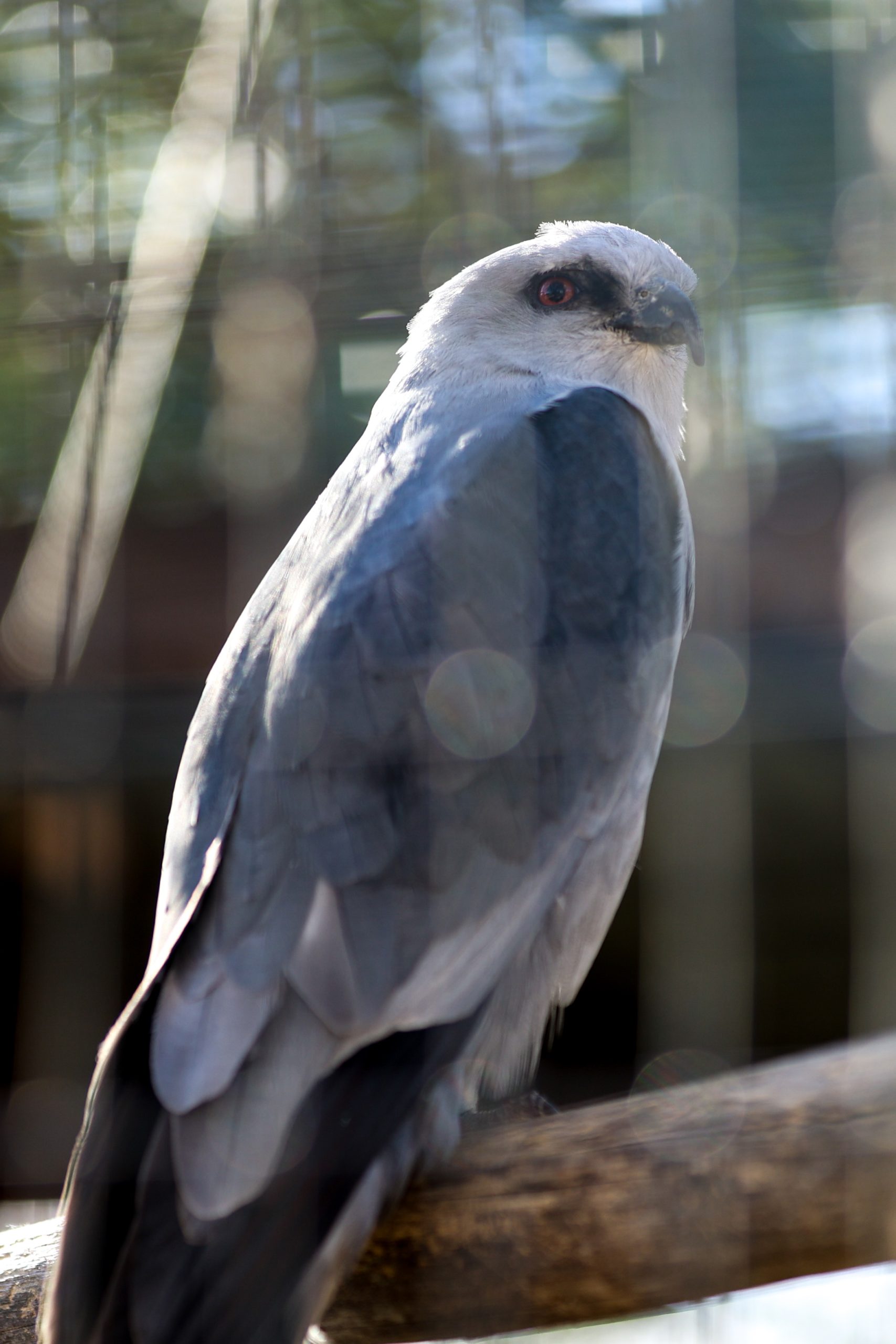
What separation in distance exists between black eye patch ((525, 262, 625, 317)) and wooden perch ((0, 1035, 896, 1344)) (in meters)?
1.07

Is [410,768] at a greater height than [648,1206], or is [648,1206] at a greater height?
[410,768]

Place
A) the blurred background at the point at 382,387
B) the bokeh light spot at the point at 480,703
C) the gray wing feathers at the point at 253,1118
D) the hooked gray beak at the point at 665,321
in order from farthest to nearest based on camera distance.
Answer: the hooked gray beak at the point at 665,321 < the blurred background at the point at 382,387 < the bokeh light spot at the point at 480,703 < the gray wing feathers at the point at 253,1118

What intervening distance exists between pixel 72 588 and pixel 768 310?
99 centimetres

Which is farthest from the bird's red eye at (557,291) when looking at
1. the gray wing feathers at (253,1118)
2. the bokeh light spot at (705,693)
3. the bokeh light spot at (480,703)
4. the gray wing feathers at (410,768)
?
the gray wing feathers at (253,1118)

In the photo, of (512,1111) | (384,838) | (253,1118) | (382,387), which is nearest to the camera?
(253,1118)

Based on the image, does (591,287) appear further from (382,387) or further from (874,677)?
(874,677)

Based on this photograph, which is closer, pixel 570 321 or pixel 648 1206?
pixel 648 1206

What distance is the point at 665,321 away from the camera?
1650 mm

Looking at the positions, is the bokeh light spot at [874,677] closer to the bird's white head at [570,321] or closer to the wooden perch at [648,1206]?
the bird's white head at [570,321]

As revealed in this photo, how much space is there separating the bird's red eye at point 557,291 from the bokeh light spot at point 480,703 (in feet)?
2.15

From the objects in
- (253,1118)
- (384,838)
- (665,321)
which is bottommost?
(253,1118)

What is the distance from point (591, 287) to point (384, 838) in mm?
923

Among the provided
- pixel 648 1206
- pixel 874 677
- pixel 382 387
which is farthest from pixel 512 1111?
pixel 382 387

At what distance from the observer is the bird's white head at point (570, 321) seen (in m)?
1.64
